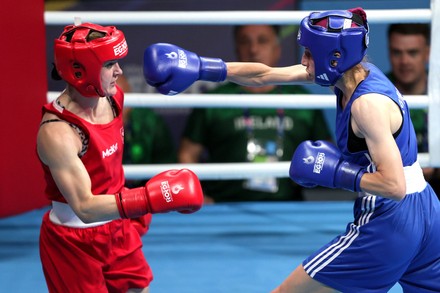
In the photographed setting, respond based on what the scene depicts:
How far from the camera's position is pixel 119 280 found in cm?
280

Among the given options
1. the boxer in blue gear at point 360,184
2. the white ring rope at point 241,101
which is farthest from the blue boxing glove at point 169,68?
the white ring rope at point 241,101

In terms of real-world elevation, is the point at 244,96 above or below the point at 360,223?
below

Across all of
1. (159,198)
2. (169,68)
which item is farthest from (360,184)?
(169,68)

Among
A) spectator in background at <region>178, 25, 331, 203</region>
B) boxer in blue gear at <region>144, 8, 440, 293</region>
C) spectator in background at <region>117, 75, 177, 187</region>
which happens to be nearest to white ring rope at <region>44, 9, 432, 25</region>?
spectator in background at <region>178, 25, 331, 203</region>

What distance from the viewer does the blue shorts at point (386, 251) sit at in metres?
2.61

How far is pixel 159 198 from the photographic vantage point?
99.3 inches

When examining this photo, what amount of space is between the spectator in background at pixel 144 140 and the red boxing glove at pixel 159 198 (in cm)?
236

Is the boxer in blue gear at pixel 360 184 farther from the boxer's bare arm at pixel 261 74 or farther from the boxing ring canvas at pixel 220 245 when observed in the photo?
the boxing ring canvas at pixel 220 245

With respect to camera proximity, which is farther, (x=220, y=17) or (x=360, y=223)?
(x=220, y=17)

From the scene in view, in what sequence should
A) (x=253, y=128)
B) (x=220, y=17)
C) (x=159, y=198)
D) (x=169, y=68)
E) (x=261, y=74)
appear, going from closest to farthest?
(x=159, y=198), (x=169, y=68), (x=261, y=74), (x=220, y=17), (x=253, y=128)

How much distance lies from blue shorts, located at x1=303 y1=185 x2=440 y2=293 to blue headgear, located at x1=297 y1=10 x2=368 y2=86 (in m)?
0.41

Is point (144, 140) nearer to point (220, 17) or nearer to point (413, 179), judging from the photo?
point (220, 17)

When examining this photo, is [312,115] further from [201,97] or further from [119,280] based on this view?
[119,280]

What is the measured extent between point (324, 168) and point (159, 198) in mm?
504
